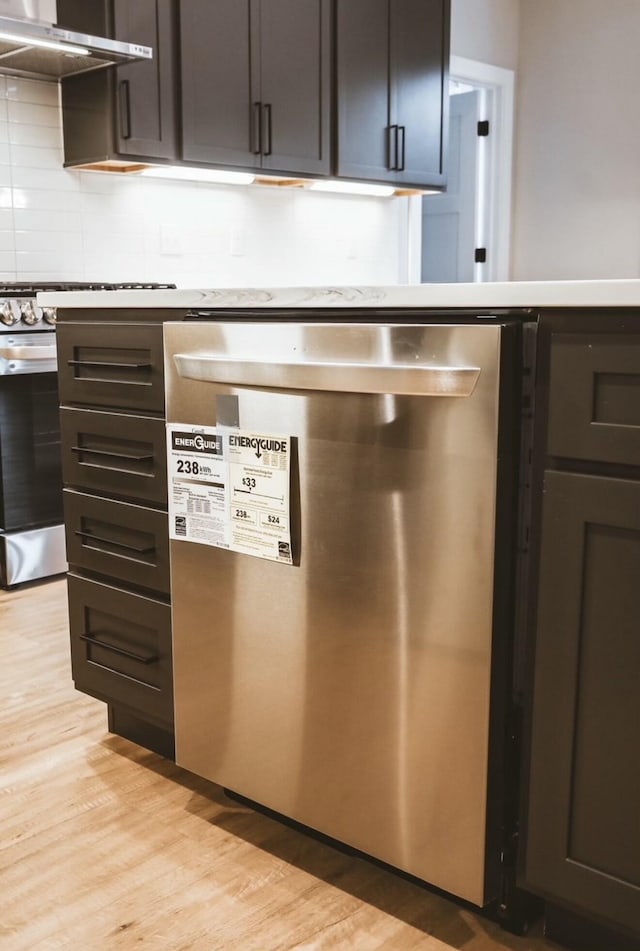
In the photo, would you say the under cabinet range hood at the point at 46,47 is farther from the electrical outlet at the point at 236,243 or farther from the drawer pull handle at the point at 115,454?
the drawer pull handle at the point at 115,454

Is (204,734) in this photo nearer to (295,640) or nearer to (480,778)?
(295,640)

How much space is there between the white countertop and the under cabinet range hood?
56.1 inches

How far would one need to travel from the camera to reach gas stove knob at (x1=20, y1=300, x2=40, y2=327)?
3008 millimetres

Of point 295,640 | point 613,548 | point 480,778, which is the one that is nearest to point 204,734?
point 295,640

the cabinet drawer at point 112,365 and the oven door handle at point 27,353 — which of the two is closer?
Result: the cabinet drawer at point 112,365

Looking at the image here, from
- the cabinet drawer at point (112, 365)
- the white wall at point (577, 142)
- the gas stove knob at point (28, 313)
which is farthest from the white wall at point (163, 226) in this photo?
the cabinet drawer at point (112, 365)

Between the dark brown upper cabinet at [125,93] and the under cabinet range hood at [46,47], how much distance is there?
81 mm

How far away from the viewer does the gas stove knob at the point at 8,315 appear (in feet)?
9.69

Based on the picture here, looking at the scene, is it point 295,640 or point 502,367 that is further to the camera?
point 295,640

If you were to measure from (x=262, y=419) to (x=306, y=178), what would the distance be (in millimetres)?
2715

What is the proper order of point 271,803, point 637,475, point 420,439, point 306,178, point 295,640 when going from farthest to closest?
point 306,178
point 271,803
point 295,640
point 420,439
point 637,475

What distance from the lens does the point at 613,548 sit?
1.16 m

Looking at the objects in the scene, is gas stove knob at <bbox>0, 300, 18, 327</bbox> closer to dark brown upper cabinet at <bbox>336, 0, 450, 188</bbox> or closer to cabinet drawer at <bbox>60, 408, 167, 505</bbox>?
cabinet drawer at <bbox>60, 408, 167, 505</bbox>

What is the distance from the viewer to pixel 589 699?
1212mm
